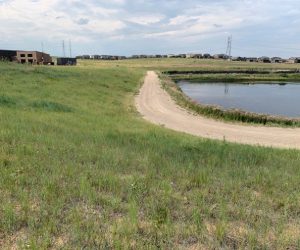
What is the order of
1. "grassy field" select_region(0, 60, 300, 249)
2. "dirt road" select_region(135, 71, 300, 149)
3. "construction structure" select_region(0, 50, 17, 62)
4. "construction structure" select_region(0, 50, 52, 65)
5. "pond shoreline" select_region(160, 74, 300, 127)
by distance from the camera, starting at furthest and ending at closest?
"construction structure" select_region(0, 50, 52, 65) < "construction structure" select_region(0, 50, 17, 62) < "pond shoreline" select_region(160, 74, 300, 127) < "dirt road" select_region(135, 71, 300, 149) < "grassy field" select_region(0, 60, 300, 249)

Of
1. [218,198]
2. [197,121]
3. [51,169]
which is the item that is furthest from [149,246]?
[197,121]

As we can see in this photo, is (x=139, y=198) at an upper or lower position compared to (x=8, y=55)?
Answer: lower

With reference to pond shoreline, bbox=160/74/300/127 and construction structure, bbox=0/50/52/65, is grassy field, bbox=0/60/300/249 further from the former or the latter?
construction structure, bbox=0/50/52/65

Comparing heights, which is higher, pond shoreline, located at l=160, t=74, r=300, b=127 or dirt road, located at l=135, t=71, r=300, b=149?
pond shoreline, located at l=160, t=74, r=300, b=127

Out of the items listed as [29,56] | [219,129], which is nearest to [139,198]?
[219,129]

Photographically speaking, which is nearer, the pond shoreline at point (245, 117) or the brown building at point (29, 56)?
the pond shoreline at point (245, 117)

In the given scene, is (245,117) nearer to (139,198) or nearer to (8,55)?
(139,198)

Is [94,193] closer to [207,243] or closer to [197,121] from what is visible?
[207,243]

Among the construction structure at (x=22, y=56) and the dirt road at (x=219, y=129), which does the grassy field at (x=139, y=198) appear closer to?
the dirt road at (x=219, y=129)

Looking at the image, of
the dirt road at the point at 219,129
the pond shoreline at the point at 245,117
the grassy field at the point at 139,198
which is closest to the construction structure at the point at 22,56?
the dirt road at the point at 219,129

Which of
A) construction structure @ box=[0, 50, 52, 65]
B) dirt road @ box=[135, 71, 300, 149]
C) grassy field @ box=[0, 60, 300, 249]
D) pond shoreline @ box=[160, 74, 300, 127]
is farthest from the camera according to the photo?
construction structure @ box=[0, 50, 52, 65]

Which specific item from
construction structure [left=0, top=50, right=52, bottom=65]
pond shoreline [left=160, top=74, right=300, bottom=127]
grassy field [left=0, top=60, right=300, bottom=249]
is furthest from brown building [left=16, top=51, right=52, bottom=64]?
grassy field [left=0, top=60, right=300, bottom=249]

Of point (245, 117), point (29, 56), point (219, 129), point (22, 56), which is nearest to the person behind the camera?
point (219, 129)

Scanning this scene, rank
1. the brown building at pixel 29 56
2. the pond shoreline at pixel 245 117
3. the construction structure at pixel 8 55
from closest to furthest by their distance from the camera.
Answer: the pond shoreline at pixel 245 117
the construction structure at pixel 8 55
the brown building at pixel 29 56
